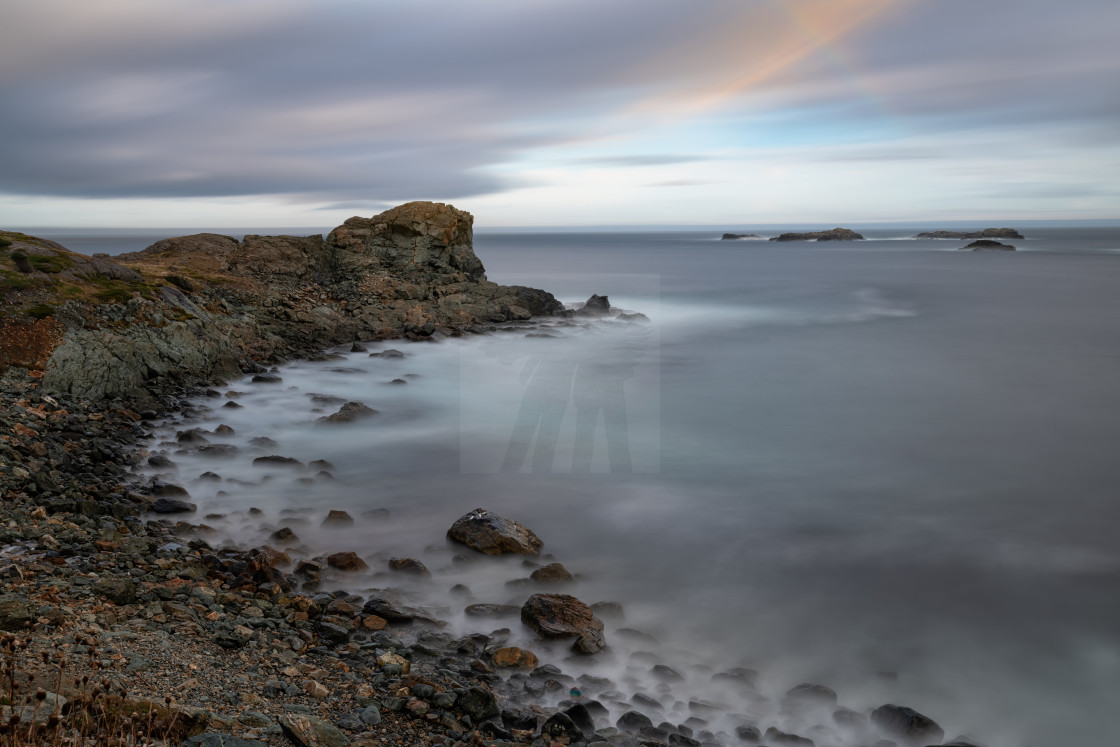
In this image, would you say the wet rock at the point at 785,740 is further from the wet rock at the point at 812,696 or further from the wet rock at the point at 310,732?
the wet rock at the point at 310,732

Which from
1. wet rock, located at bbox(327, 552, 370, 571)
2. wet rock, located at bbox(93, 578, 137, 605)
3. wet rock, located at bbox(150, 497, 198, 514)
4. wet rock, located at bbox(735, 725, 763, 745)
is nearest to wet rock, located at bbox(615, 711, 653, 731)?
wet rock, located at bbox(735, 725, 763, 745)

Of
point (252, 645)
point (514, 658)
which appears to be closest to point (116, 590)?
point (252, 645)

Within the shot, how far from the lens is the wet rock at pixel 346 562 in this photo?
26.2 ft

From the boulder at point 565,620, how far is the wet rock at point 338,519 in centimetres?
332

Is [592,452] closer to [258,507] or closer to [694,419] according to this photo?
[694,419]

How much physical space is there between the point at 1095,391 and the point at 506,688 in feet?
58.6

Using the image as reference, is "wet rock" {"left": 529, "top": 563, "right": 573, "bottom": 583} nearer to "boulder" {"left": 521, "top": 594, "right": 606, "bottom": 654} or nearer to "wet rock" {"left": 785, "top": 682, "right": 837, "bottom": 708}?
"boulder" {"left": 521, "top": 594, "right": 606, "bottom": 654}

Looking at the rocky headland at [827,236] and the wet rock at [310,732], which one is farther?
the rocky headland at [827,236]

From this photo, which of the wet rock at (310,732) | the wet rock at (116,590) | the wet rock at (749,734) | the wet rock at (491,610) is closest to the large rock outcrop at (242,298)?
the wet rock at (116,590)

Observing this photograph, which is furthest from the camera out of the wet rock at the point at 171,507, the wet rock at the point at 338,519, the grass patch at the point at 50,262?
the grass patch at the point at 50,262

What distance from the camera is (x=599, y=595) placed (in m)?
7.80

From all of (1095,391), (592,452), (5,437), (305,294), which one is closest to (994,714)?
(592,452)

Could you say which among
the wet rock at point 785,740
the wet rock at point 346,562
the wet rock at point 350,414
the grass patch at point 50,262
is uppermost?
the grass patch at point 50,262

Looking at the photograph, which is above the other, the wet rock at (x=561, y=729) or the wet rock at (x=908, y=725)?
the wet rock at (x=561, y=729)
